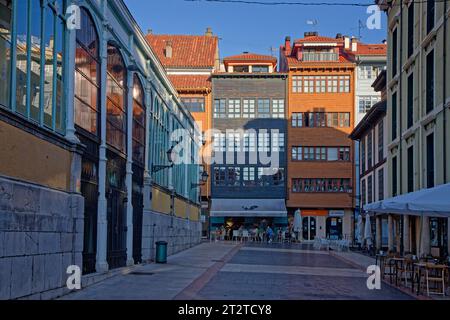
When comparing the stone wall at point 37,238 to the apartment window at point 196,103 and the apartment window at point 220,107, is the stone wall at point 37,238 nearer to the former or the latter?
the apartment window at point 196,103

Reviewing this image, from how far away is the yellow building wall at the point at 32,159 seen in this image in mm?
11703

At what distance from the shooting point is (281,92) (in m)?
64.5

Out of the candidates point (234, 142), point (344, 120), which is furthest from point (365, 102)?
point (234, 142)

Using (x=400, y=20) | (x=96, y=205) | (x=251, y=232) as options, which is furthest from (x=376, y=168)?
(x=96, y=205)

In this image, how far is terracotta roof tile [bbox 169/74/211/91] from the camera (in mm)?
63031

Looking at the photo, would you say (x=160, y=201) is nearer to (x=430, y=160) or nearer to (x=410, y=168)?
(x=410, y=168)

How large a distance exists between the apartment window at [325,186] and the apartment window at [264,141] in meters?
4.59

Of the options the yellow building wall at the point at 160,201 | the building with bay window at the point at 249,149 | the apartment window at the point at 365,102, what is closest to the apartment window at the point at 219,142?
the building with bay window at the point at 249,149

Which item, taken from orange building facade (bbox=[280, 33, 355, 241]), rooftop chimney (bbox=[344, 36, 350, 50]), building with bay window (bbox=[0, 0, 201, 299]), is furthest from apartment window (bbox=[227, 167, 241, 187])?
building with bay window (bbox=[0, 0, 201, 299])

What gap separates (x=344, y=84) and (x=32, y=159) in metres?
53.2

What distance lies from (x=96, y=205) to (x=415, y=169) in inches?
536

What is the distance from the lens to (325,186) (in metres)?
63.2
